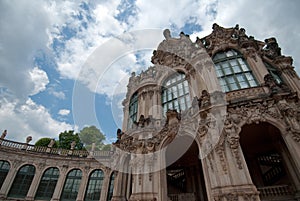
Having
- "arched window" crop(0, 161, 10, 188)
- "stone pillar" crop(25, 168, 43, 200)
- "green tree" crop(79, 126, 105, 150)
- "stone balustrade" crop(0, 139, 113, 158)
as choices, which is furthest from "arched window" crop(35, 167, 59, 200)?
"green tree" crop(79, 126, 105, 150)

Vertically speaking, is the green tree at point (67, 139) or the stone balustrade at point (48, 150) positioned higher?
the green tree at point (67, 139)

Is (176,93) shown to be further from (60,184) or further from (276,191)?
(60,184)

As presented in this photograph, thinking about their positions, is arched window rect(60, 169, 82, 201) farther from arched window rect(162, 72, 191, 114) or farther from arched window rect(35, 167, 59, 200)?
arched window rect(162, 72, 191, 114)

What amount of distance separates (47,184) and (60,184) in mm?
1672

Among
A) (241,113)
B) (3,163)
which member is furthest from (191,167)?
(3,163)

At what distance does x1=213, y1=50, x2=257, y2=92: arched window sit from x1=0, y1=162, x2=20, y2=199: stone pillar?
26.0m

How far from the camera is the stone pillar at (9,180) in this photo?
741 inches

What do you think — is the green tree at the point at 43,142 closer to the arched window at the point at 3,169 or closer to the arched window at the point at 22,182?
the arched window at the point at 22,182

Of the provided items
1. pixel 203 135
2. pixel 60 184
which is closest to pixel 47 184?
pixel 60 184

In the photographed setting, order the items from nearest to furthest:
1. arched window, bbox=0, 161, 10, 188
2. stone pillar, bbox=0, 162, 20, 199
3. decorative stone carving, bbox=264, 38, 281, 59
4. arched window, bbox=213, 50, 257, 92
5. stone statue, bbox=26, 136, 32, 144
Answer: arched window, bbox=213, 50, 257, 92
decorative stone carving, bbox=264, 38, 281, 59
stone pillar, bbox=0, 162, 20, 199
arched window, bbox=0, 161, 10, 188
stone statue, bbox=26, 136, 32, 144

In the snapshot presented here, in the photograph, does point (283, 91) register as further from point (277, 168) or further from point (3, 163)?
point (3, 163)

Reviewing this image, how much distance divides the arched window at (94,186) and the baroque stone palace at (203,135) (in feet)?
0.40

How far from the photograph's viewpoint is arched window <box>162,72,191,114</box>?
13.5 m

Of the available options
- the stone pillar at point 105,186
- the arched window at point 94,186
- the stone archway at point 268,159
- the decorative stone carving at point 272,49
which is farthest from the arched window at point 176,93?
the arched window at point 94,186
